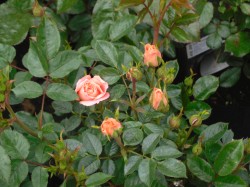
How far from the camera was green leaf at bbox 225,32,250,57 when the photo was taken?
1.19 m

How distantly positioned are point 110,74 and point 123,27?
0.13m

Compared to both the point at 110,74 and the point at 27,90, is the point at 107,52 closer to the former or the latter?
the point at 110,74

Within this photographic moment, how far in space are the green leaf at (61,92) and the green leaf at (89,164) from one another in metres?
0.10

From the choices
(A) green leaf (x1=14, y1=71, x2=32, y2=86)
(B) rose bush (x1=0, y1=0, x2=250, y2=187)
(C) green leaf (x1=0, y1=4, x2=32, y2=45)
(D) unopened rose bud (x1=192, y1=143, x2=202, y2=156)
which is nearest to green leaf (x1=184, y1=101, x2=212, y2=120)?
(B) rose bush (x1=0, y1=0, x2=250, y2=187)

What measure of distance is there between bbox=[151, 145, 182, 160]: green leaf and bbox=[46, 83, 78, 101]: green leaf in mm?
157

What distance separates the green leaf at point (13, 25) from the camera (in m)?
1.06

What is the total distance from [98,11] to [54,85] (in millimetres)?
326

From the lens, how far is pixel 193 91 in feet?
2.90

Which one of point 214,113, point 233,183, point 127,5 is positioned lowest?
point 214,113

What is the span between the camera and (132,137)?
0.72 metres

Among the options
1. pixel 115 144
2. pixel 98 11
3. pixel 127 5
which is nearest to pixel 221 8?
pixel 98 11

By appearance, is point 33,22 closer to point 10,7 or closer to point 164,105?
point 10,7

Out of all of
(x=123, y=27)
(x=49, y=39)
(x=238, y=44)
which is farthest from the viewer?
(x=238, y=44)

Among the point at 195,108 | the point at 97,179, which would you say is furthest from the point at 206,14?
the point at 97,179
